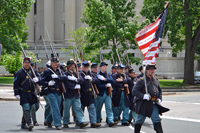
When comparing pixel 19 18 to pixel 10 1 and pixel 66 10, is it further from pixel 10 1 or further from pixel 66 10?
pixel 66 10

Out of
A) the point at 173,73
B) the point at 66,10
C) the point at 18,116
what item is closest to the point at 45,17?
the point at 66,10

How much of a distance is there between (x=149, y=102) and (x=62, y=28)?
50926 millimetres

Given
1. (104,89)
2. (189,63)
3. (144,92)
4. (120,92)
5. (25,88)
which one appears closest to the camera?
(144,92)

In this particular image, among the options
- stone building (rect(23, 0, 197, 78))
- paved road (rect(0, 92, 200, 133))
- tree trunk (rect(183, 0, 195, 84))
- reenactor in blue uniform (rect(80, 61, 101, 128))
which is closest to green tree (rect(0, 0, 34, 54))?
tree trunk (rect(183, 0, 195, 84))

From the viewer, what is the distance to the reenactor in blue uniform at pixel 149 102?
31.6ft

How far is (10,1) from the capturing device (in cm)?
3359

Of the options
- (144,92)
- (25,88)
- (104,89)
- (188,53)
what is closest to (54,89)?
(25,88)

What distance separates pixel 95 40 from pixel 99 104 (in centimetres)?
2175

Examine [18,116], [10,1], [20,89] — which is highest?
[10,1]

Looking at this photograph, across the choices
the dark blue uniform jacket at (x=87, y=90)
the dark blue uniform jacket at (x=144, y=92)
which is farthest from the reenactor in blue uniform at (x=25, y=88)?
the dark blue uniform jacket at (x=144, y=92)

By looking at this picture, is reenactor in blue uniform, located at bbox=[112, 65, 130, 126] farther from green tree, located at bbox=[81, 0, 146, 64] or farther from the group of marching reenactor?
green tree, located at bbox=[81, 0, 146, 64]

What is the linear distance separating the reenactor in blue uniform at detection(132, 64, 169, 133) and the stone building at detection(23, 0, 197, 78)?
41729 mm

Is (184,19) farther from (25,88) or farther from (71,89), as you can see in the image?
(25,88)

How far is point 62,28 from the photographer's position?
59.8 metres
